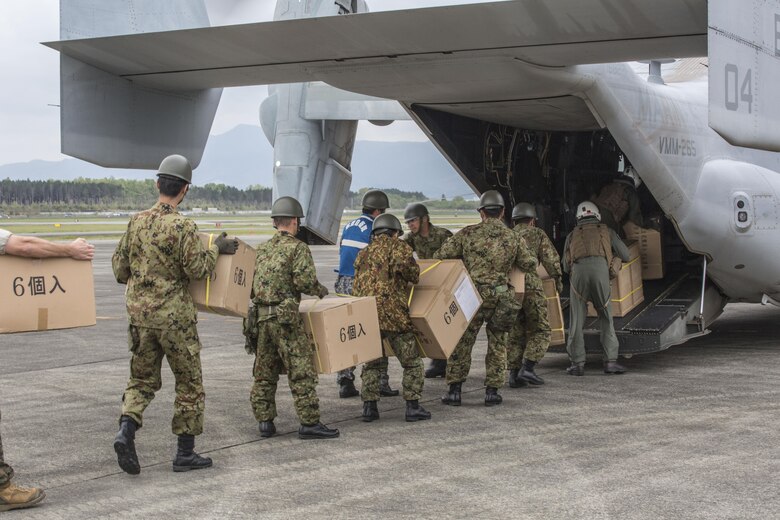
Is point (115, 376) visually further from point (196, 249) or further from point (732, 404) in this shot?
point (732, 404)

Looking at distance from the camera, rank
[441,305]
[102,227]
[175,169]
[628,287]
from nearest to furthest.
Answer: [175,169] → [441,305] → [628,287] → [102,227]

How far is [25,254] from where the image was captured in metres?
5.38

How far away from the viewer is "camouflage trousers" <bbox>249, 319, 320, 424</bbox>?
21.4 ft

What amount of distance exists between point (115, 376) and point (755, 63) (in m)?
6.53

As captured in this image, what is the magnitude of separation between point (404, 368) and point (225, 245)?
74.0 inches

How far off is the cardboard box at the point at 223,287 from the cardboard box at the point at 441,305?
5.21 feet

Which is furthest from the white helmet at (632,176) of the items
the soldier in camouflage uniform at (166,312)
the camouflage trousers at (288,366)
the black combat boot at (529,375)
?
the soldier in camouflage uniform at (166,312)

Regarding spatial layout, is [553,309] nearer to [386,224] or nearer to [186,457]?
[386,224]

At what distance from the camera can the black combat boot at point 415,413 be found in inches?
284

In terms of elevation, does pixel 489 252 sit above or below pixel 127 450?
above

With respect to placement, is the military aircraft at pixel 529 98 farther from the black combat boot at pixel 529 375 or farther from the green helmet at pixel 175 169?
the green helmet at pixel 175 169

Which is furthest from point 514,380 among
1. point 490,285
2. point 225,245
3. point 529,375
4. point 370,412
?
point 225,245

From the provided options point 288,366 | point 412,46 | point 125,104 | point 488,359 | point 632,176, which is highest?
point 412,46

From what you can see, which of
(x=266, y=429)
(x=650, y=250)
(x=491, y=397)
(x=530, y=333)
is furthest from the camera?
(x=650, y=250)
